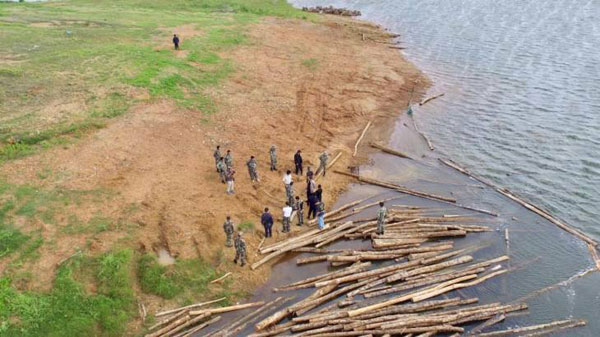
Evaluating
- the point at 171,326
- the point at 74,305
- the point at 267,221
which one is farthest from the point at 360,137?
the point at 74,305

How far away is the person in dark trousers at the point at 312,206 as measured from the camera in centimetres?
2128

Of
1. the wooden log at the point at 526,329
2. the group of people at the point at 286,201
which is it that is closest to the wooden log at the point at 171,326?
the group of people at the point at 286,201

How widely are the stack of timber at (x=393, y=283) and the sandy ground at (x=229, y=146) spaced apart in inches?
92.2

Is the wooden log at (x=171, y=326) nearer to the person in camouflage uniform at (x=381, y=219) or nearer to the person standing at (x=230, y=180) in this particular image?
the person standing at (x=230, y=180)

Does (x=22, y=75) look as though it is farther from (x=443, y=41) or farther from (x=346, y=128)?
(x=443, y=41)

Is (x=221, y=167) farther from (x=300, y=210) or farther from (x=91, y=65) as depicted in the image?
(x=91, y=65)

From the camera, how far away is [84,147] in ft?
79.7

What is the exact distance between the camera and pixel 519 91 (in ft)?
120

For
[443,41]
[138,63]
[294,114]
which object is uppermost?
[443,41]

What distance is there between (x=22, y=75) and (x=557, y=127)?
114 ft

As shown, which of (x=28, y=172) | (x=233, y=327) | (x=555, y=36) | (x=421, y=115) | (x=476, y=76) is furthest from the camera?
(x=555, y=36)

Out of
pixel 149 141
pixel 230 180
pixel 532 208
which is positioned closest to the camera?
pixel 230 180

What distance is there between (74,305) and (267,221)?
→ 7.63 metres

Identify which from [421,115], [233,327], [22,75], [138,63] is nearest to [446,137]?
[421,115]
